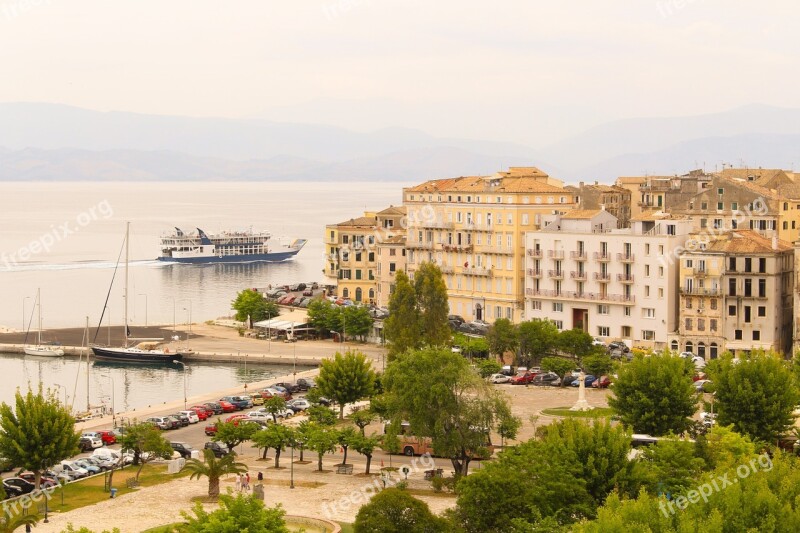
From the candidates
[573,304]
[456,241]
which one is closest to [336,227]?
[456,241]

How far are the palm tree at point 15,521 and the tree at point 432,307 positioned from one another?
2933 centimetres

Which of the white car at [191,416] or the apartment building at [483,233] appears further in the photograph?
the apartment building at [483,233]

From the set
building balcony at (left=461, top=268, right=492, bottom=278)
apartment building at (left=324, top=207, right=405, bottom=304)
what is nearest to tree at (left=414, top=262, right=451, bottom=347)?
building balcony at (left=461, top=268, right=492, bottom=278)

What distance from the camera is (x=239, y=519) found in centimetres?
2591

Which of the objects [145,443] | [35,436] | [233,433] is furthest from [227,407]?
[35,436]

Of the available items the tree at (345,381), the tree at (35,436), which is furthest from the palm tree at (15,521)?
the tree at (345,381)

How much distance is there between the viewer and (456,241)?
7306 centimetres

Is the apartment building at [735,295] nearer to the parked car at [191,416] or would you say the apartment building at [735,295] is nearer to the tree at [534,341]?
the tree at [534,341]

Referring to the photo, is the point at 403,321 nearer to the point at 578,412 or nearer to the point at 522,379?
the point at 522,379

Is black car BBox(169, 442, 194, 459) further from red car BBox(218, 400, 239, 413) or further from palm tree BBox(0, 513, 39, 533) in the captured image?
palm tree BBox(0, 513, 39, 533)

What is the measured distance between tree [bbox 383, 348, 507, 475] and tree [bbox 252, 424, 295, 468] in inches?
127

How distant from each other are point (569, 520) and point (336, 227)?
2255 inches

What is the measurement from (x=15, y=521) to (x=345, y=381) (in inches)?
708

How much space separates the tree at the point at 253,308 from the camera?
79062mm
